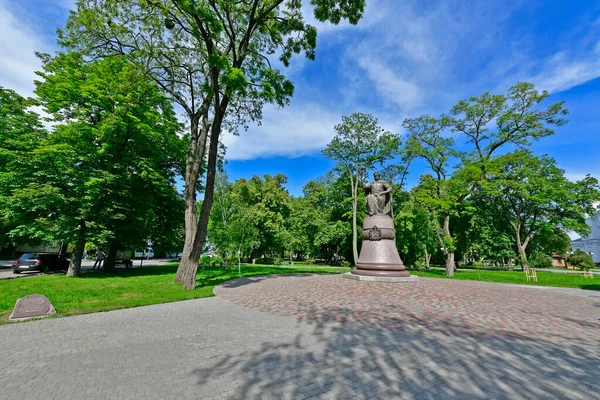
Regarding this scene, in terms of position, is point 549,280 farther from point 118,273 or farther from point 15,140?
point 15,140

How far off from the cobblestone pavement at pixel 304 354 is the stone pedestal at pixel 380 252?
19.0ft

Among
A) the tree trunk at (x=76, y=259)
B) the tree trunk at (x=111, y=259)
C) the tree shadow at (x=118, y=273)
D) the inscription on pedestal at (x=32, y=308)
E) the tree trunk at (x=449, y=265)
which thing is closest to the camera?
the inscription on pedestal at (x=32, y=308)

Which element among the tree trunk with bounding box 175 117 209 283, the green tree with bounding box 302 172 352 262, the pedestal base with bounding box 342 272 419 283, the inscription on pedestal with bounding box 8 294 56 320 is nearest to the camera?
the inscription on pedestal with bounding box 8 294 56 320

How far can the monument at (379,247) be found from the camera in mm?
13085

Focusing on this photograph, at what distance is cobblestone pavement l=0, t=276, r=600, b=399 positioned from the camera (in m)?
3.06

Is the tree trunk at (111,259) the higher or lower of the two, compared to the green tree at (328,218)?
lower

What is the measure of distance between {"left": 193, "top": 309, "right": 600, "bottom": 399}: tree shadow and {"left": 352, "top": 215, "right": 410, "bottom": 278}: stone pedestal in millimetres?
8142

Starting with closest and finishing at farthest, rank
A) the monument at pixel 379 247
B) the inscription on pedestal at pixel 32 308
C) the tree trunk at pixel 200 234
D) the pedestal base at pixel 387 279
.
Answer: the inscription on pedestal at pixel 32 308 < the tree trunk at pixel 200 234 < the pedestal base at pixel 387 279 < the monument at pixel 379 247

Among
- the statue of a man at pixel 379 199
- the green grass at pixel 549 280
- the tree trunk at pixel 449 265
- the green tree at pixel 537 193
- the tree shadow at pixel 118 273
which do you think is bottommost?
the tree shadow at pixel 118 273

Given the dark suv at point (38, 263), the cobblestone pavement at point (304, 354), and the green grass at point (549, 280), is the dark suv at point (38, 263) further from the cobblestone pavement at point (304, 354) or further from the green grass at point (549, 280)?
the green grass at point (549, 280)

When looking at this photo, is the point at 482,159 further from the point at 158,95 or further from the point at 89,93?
the point at 89,93

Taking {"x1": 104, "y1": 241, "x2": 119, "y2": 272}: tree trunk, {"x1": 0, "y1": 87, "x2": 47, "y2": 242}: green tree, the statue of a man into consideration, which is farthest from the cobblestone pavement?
{"x1": 104, "y1": 241, "x2": 119, "y2": 272}: tree trunk

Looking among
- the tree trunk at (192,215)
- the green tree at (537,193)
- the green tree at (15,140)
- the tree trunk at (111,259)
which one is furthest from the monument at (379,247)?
the green tree at (15,140)

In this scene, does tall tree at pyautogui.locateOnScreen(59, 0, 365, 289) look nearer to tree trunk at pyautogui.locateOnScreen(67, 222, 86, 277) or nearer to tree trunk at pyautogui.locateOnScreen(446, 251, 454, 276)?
tree trunk at pyautogui.locateOnScreen(67, 222, 86, 277)
